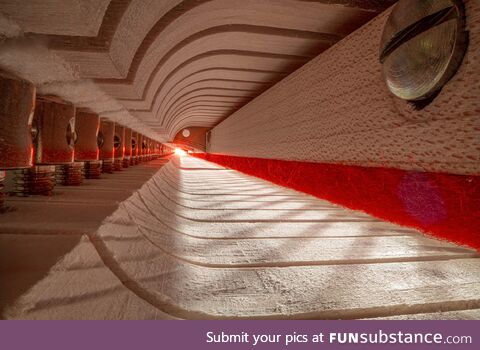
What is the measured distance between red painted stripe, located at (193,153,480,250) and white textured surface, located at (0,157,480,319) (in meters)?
0.12

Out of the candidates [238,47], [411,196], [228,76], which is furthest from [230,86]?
[411,196]

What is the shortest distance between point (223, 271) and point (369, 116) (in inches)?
67.7

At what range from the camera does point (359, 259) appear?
1164 mm

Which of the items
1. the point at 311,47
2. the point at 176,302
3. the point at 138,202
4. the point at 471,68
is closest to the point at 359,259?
the point at 176,302

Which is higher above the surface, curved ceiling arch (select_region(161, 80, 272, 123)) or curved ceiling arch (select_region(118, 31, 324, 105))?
curved ceiling arch (select_region(161, 80, 272, 123))

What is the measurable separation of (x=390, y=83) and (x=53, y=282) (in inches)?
79.5

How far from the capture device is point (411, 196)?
1736 millimetres

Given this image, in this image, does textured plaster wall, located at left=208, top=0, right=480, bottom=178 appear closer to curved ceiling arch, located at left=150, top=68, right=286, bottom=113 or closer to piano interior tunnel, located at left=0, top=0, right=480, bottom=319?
piano interior tunnel, located at left=0, top=0, right=480, bottom=319

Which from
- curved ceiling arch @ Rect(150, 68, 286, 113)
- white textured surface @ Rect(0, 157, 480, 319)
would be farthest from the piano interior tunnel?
curved ceiling arch @ Rect(150, 68, 286, 113)

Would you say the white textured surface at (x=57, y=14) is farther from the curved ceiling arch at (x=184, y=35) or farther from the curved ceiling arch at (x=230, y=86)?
the curved ceiling arch at (x=230, y=86)

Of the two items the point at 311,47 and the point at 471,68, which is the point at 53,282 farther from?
the point at 311,47

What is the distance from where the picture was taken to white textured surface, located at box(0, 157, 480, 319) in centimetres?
71

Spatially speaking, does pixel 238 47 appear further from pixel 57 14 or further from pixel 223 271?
pixel 223 271

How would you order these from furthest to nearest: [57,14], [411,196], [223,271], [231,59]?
[231,59] → [411,196] → [57,14] → [223,271]
